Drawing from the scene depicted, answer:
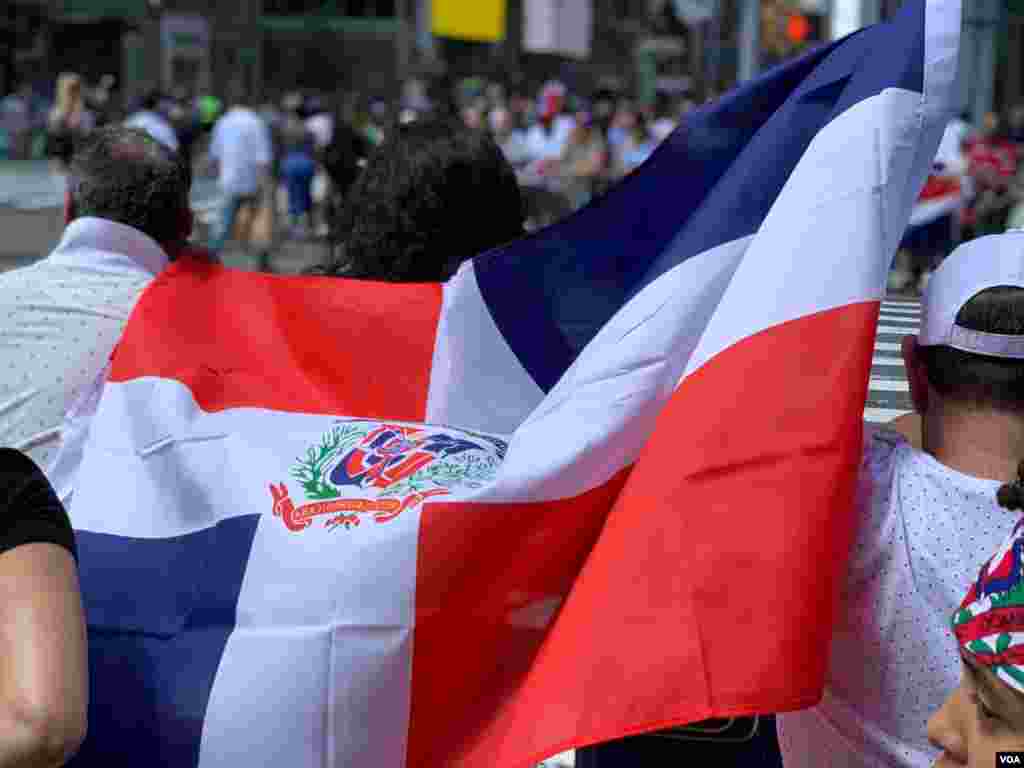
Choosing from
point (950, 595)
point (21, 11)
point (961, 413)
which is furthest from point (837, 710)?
point (21, 11)

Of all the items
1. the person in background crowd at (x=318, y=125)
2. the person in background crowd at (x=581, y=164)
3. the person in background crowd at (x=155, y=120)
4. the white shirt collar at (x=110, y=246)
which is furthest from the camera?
the person in background crowd at (x=318, y=125)

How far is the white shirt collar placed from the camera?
335cm

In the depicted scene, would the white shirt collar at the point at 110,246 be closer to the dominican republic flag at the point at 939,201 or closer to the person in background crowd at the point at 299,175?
the dominican republic flag at the point at 939,201

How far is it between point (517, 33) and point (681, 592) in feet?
181

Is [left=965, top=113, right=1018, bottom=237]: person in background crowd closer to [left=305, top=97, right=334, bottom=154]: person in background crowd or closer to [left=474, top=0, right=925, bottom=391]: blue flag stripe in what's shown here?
[left=305, top=97, right=334, bottom=154]: person in background crowd

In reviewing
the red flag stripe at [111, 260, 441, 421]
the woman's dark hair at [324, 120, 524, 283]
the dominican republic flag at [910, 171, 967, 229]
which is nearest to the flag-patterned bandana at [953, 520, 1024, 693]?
the red flag stripe at [111, 260, 441, 421]

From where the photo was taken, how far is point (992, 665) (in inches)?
62.3

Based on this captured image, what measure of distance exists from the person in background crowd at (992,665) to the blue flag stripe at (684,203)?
76 cm

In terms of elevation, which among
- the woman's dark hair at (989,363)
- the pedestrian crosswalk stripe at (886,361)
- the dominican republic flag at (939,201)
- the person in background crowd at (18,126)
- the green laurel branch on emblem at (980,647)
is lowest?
the person in background crowd at (18,126)

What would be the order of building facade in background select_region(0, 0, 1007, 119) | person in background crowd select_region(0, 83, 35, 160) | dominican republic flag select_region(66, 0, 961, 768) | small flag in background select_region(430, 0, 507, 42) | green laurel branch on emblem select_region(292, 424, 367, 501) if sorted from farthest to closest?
small flag in background select_region(430, 0, 507, 42) < person in background crowd select_region(0, 83, 35, 160) < building facade in background select_region(0, 0, 1007, 119) < green laurel branch on emblem select_region(292, 424, 367, 501) < dominican republic flag select_region(66, 0, 961, 768)

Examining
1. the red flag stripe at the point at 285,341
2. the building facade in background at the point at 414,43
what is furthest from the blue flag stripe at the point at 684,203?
the building facade in background at the point at 414,43

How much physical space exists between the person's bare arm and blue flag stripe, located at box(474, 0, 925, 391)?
941mm

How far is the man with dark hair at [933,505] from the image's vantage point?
1.98 meters

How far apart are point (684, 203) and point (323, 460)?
666 millimetres
